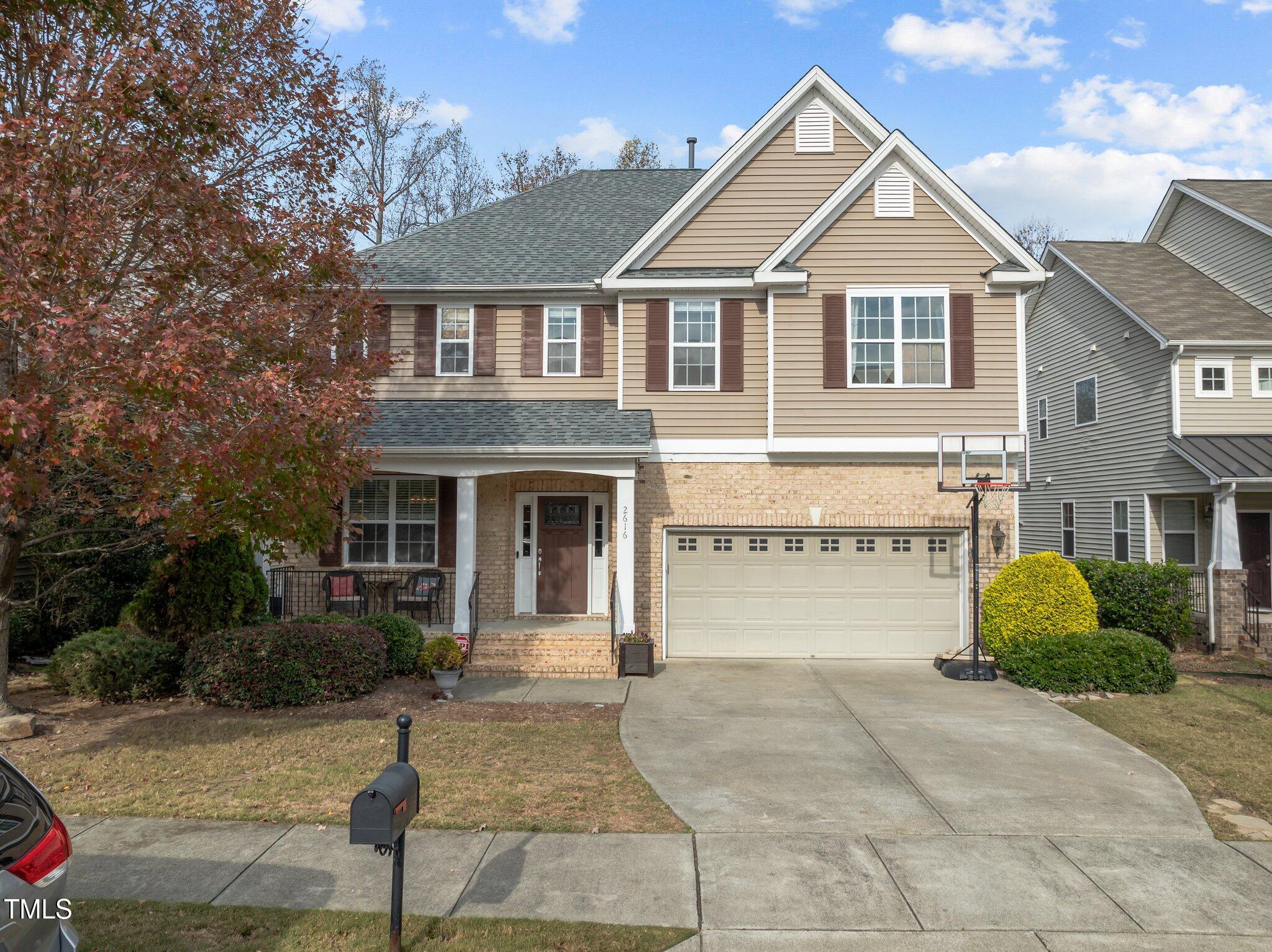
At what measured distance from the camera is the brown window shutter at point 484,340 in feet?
49.4

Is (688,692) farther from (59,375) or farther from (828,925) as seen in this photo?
(59,375)

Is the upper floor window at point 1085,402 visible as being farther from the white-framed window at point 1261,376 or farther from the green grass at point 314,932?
the green grass at point 314,932

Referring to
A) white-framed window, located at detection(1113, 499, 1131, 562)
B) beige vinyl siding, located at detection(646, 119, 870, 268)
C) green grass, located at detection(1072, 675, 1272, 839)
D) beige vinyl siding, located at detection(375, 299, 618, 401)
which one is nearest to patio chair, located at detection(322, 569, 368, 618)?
beige vinyl siding, located at detection(375, 299, 618, 401)

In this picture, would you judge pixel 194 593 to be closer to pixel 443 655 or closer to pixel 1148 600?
pixel 443 655

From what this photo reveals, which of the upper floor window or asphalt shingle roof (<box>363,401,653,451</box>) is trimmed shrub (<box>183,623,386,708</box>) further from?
the upper floor window

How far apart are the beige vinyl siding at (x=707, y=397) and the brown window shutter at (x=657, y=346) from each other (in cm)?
12

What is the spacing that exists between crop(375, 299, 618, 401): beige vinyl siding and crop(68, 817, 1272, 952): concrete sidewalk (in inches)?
375

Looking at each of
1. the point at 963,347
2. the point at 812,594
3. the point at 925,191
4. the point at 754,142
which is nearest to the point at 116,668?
the point at 812,594

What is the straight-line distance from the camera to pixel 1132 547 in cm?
1800

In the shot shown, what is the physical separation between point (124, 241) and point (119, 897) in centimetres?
639

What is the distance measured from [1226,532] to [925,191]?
327 inches

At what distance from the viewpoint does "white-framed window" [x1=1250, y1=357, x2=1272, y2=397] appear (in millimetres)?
16688

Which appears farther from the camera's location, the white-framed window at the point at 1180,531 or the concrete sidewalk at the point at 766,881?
the white-framed window at the point at 1180,531

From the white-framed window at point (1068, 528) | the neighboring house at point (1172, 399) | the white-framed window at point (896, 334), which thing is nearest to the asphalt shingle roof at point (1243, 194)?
the neighboring house at point (1172, 399)
